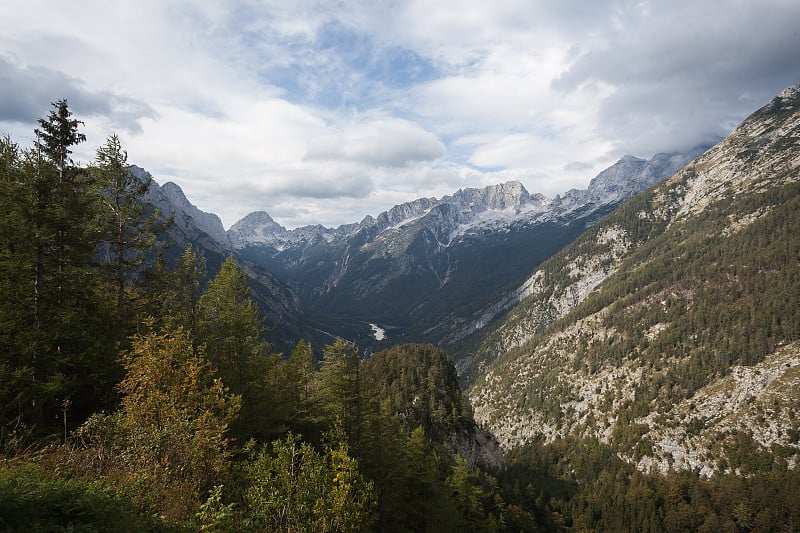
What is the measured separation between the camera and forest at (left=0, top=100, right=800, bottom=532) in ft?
43.2

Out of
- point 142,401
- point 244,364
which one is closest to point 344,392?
point 244,364

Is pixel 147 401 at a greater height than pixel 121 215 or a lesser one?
lesser

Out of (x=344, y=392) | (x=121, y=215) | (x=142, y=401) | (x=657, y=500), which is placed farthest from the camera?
(x=657, y=500)

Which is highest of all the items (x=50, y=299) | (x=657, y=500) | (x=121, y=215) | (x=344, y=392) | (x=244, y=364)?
(x=121, y=215)

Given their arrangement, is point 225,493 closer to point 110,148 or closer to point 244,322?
point 244,322

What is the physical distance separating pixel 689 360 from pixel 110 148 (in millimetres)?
235469

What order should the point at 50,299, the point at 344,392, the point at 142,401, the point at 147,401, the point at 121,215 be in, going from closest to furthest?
the point at 147,401
the point at 142,401
the point at 50,299
the point at 121,215
the point at 344,392

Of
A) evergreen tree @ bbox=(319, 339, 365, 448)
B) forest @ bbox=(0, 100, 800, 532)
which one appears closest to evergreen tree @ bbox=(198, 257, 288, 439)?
forest @ bbox=(0, 100, 800, 532)

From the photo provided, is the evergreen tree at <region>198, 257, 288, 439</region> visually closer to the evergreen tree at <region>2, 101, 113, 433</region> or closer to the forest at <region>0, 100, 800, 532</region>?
the forest at <region>0, 100, 800, 532</region>

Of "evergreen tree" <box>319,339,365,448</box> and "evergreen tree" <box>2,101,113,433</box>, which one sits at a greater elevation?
"evergreen tree" <box>2,101,113,433</box>

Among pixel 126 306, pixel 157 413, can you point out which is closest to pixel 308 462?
pixel 157 413

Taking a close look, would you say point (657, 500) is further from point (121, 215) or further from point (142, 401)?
point (121, 215)

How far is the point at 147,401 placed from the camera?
51.5 ft

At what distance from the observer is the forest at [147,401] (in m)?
13.2
